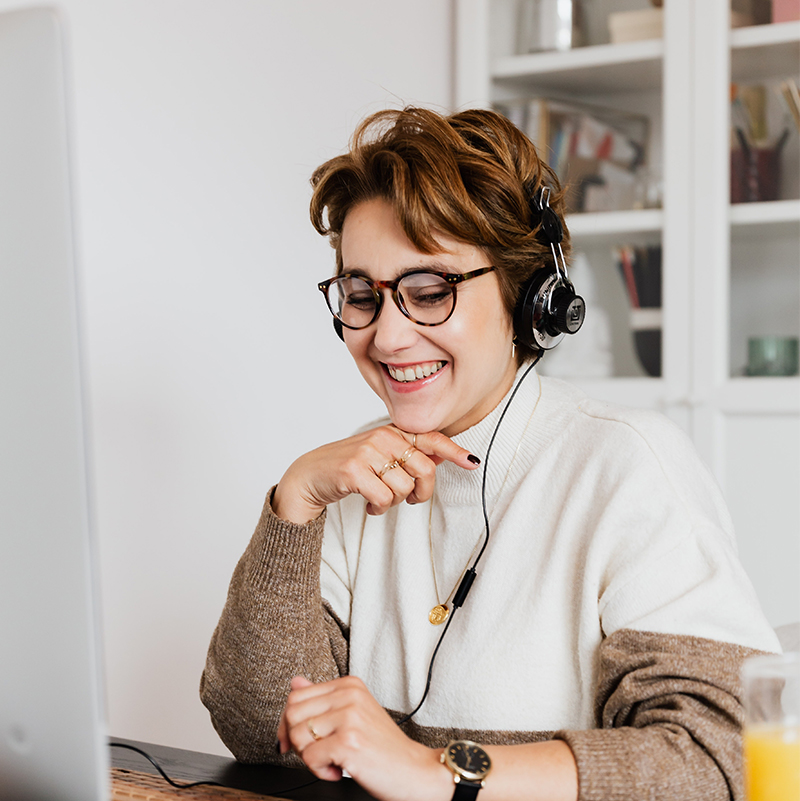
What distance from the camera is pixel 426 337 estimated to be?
3.89 feet

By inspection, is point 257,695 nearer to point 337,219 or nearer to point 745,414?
point 337,219

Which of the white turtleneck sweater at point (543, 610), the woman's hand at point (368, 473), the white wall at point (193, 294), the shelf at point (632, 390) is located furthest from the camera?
the shelf at point (632, 390)

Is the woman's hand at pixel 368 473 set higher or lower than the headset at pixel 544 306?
lower

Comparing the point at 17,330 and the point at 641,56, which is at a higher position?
the point at 641,56

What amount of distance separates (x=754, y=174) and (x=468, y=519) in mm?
1574

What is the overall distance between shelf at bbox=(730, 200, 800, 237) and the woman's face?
4.58 ft

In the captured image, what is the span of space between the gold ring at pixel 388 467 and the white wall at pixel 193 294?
2.39 feet

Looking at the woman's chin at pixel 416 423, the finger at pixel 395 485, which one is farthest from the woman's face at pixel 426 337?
the finger at pixel 395 485

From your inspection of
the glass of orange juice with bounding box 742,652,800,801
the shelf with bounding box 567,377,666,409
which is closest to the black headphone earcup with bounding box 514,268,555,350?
the glass of orange juice with bounding box 742,652,800,801

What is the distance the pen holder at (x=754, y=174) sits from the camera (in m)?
2.38

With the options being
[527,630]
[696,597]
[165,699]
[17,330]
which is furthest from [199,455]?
[17,330]

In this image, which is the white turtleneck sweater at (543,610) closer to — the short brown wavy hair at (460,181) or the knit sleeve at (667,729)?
the knit sleeve at (667,729)

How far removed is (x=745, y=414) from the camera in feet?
7.72

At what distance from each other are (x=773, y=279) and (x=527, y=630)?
163 centimetres
